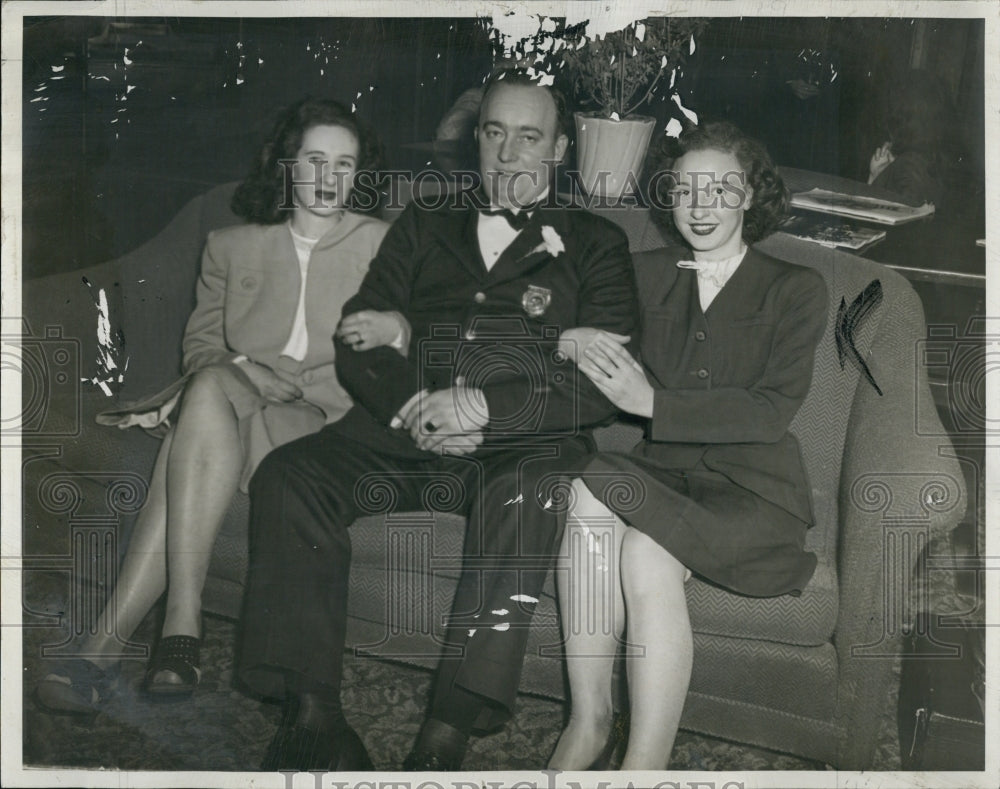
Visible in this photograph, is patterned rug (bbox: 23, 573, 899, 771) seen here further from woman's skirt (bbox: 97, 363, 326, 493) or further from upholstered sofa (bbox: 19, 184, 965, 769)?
woman's skirt (bbox: 97, 363, 326, 493)

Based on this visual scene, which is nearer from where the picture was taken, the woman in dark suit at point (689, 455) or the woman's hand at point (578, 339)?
the woman in dark suit at point (689, 455)

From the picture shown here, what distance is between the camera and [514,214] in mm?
3053

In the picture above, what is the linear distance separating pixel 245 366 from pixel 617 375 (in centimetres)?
113

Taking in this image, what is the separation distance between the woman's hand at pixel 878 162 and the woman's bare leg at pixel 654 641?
4.32 ft

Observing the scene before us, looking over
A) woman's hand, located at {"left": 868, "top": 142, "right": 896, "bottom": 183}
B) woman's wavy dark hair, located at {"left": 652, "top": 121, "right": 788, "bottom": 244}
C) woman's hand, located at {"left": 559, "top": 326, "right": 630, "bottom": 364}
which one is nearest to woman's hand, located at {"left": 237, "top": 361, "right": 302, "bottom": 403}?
woman's hand, located at {"left": 559, "top": 326, "right": 630, "bottom": 364}

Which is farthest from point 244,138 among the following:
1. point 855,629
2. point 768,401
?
point 855,629

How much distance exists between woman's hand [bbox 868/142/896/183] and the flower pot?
2.25 feet

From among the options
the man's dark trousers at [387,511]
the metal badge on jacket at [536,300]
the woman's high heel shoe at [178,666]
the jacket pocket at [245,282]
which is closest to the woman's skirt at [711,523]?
the man's dark trousers at [387,511]

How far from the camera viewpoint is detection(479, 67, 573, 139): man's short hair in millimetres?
3037

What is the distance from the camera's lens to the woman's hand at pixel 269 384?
3045 millimetres

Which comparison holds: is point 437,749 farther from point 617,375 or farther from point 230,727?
point 617,375

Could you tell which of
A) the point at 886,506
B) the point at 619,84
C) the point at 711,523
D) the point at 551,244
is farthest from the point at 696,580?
the point at 619,84

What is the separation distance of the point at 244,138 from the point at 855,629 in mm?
2347

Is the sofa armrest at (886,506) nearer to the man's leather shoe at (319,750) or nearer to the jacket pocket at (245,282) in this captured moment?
the man's leather shoe at (319,750)
